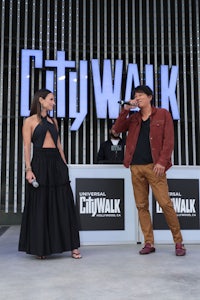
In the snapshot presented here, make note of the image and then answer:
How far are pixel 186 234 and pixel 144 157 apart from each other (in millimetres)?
1073

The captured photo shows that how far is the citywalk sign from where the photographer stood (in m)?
Answer: 5.93

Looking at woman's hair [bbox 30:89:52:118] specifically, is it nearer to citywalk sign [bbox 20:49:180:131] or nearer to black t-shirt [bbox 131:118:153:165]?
black t-shirt [bbox 131:118:153:165]

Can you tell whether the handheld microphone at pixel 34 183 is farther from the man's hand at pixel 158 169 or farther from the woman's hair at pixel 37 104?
the man's hand at pixel 158 169

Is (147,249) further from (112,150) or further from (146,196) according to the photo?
(112,150)

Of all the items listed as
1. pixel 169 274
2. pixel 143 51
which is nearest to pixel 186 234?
pixel 169 274

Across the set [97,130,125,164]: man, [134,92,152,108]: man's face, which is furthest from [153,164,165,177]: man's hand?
[97,130,125,164]: man

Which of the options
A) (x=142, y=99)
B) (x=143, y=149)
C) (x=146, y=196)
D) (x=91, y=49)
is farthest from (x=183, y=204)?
(x=91, y=49)

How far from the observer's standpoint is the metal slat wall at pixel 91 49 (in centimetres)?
609

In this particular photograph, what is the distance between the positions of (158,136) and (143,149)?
0.17 m

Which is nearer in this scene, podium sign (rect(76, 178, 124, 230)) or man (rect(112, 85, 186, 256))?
man (rect(112, 85, 186, 256))

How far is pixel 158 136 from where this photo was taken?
10.7 ft

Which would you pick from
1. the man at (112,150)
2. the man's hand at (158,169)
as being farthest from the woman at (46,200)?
the man at (112,150)

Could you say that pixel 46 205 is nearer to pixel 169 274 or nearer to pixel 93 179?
pixel 93 179

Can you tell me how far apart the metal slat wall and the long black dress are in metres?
2.88
